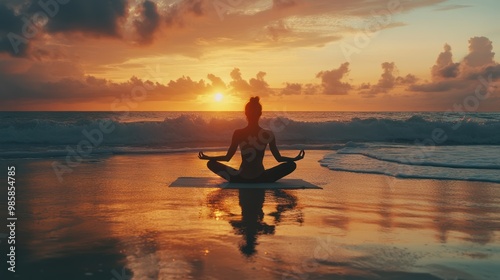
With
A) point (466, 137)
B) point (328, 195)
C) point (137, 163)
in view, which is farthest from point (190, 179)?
point (466, 137)

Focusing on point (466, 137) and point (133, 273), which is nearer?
point (133, 273)

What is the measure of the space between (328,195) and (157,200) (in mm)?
3542

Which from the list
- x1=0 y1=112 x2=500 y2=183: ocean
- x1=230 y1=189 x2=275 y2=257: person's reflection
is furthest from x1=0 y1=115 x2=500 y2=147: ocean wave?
x1=230 y1=189 x2=275 y2=257: person's reflection

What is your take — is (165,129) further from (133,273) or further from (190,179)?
(133,273)

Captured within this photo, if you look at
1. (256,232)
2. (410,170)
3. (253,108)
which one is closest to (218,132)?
(410,170)

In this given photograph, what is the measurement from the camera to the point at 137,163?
1677 cm

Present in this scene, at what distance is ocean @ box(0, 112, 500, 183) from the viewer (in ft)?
53.0

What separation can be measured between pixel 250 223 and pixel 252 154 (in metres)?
4.34

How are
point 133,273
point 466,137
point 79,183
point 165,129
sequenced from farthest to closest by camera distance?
point 466,137
point 165,129
point 79,183
point 133,273

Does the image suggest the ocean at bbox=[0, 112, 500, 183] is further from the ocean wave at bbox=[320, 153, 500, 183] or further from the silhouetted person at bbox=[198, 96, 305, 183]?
the silhouetted person at bbox=[198, 96, 305, 183]

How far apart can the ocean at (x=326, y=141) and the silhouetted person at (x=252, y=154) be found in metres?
4.11

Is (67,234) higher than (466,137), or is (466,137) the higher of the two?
(466,137)

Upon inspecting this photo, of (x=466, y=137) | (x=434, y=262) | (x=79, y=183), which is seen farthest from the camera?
(x=466, y=137)

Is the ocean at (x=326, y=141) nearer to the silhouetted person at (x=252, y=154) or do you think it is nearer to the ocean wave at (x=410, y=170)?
the ocean wave at (x=410, y=170)
